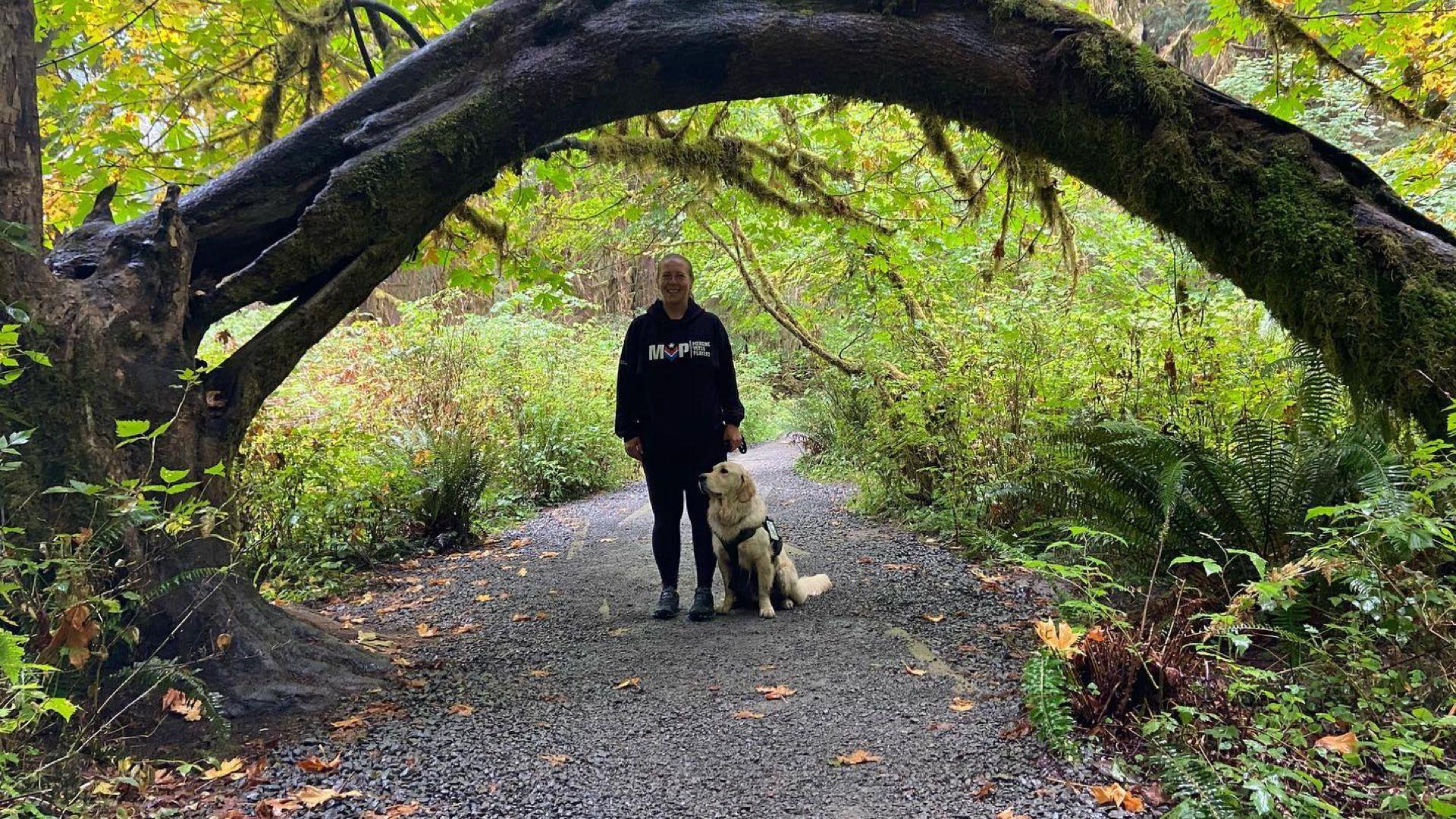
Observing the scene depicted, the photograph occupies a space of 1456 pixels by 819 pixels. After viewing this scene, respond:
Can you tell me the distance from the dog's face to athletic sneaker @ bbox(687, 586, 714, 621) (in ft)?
2.29

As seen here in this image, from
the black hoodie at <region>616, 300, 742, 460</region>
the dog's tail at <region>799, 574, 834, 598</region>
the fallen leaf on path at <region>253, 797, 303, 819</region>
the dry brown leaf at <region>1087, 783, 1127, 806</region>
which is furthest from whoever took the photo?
the dog's tail at <region>799, 574, 834, 598</region>

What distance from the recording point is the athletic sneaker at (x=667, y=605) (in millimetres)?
5164

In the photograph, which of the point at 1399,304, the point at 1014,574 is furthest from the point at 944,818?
the point at 1014,574

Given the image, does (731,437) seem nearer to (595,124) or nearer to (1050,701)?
(595,124)

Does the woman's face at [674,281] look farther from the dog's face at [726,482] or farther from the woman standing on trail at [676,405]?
the dog's face at [726,482]

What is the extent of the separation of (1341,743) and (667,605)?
3.65 m

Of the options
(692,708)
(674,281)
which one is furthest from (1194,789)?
(674,281)

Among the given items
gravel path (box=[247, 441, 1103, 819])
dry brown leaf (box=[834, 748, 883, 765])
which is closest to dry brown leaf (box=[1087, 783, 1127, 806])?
gravel path (box=[247, 441, 1103, 819])

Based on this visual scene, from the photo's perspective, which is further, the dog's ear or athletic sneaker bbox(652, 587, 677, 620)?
athletic sneaker bbox(652, 587, 677, 620)

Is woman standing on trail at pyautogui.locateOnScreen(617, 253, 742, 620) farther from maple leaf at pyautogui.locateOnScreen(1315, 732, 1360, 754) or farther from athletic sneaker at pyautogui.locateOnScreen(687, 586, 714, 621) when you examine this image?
maple leaf at pyautogui.locateOnScreen(1315, 732, 1360, 754)

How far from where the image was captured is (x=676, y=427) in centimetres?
492

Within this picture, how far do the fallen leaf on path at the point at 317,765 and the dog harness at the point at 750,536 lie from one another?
2.52 meters

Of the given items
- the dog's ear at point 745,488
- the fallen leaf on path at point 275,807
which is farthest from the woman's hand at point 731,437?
→ the fallen leaf on path at point 275,807

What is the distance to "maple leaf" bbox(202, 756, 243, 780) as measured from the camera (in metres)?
2.89
